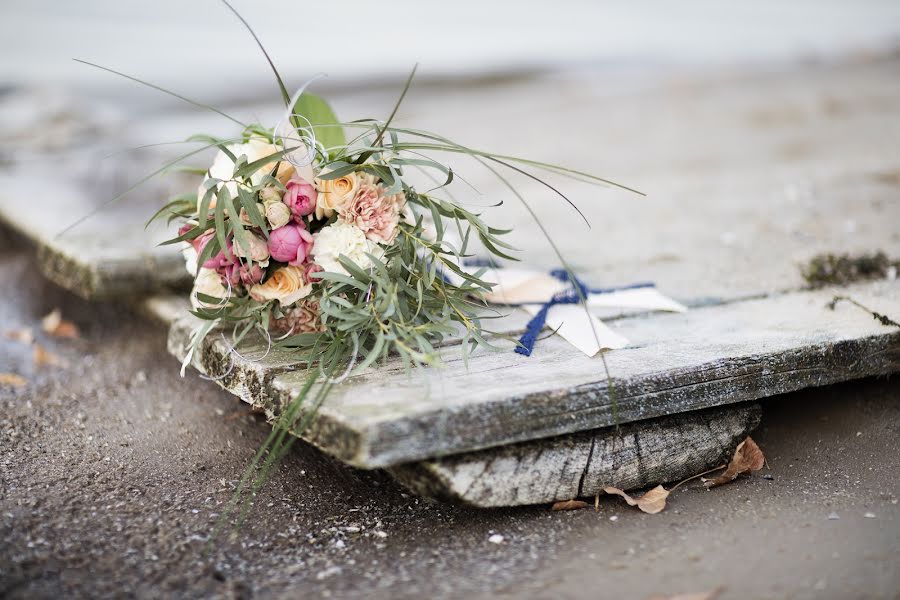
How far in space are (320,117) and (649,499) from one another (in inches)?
50.2

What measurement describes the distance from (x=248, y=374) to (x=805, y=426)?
1.55 metres

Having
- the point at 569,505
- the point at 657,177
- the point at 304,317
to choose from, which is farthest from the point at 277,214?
the point at 657,177

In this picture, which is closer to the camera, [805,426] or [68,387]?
[805,426]

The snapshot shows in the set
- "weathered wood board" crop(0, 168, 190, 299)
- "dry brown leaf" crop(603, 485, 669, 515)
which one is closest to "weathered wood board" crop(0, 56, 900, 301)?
"weathered wood board" crop(0, 168, 190, 299)

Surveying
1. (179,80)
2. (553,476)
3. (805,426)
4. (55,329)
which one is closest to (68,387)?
(55,329)

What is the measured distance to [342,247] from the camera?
2020 mm

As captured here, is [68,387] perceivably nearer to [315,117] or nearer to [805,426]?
[315,117]

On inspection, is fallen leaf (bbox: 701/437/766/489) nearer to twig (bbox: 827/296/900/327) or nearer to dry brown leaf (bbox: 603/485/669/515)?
dry brown leaf (bbox: 603/485/669/515)

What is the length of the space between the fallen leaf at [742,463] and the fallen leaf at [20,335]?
96.1 inches

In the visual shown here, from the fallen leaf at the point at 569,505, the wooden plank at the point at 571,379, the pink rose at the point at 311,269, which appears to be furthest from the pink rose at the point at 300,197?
the fallen leaf at the point at 569,505

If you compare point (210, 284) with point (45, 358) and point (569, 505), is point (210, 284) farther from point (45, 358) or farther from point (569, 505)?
point (45, 358)

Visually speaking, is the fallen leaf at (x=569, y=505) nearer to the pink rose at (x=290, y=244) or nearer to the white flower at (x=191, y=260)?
the pink rose at (x=290, y=244)

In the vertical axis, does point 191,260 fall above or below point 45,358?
above

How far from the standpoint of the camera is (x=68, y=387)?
9.10ft
